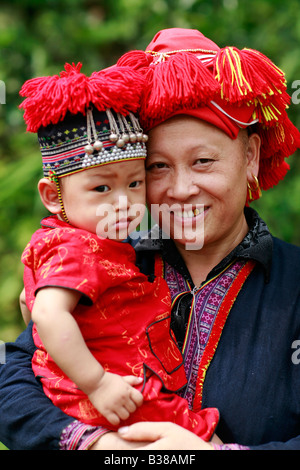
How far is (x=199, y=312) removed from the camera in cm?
190

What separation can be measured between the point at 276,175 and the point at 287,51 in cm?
216

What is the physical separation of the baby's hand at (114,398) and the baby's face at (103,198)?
0.43 meters

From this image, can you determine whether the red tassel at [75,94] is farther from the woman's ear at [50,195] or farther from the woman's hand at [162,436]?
the woman's hand at [162,436]

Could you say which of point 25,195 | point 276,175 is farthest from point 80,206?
point 25,195

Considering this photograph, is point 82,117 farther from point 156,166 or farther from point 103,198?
point 156,166

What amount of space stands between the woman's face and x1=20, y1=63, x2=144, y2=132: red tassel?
20cm

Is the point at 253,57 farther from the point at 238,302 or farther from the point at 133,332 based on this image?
the point at 133,332

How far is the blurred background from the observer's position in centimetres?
398

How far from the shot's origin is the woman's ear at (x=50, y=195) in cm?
→ 172

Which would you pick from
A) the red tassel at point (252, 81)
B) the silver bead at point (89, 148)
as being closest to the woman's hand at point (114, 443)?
the silver bead at point (89, 148)

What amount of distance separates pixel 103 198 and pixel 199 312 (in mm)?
542

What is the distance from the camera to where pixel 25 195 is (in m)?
4.26

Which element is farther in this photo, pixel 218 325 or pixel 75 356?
pixel 218 325

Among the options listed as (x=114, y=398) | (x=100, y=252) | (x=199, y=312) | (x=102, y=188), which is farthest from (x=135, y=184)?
(x=114, y=398)
